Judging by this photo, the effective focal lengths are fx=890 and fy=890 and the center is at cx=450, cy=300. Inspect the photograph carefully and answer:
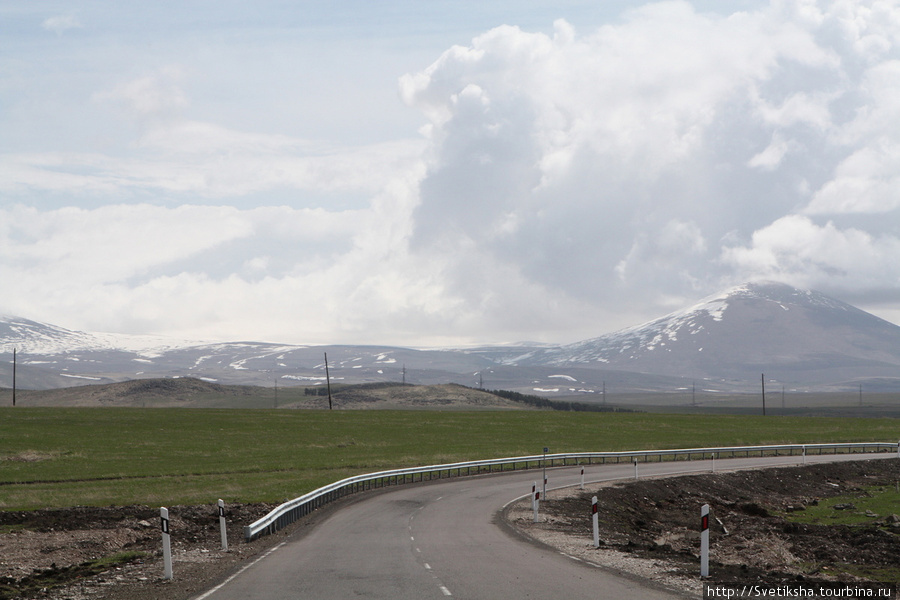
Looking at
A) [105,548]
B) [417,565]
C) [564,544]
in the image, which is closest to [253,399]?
[105,548]

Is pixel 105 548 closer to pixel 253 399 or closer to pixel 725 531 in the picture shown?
pixel 725 531

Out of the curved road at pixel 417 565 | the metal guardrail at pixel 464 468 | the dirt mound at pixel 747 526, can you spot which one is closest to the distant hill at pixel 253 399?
the metal guardrail at pixel 464 468

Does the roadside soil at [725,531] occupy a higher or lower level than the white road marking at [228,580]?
lower

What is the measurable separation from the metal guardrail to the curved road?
121 centimetres

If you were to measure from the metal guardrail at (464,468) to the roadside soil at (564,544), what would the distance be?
25.7 inches

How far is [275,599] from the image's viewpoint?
51.8 feet

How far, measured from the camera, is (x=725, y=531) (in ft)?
101

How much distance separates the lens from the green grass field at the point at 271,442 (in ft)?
132

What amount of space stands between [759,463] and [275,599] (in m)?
49.1

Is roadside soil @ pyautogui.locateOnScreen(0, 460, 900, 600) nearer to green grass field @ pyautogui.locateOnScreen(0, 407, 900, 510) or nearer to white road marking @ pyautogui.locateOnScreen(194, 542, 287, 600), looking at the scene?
white road marking @ pyautogui.locateOnScreen(194, 542, 287, 600)

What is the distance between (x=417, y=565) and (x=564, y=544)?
20.0ft

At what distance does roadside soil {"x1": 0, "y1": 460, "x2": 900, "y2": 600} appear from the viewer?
18797mm

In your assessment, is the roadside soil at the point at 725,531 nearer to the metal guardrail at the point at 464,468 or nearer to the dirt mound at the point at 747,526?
the dirt mound at the point at 747,526

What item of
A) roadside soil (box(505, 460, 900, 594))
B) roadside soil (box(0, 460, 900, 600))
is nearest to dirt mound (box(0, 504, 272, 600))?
roadside soil (box(0, 460, 900, 600))
